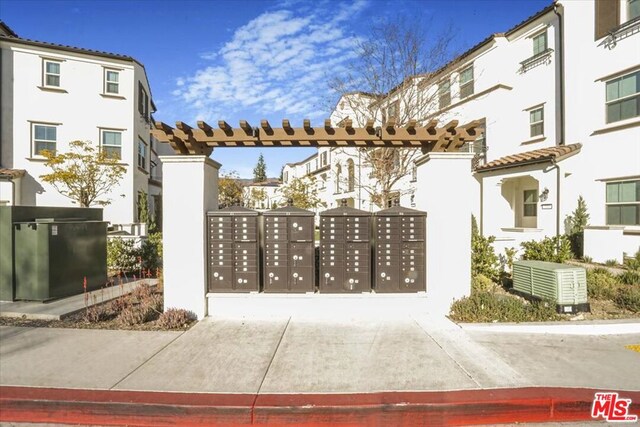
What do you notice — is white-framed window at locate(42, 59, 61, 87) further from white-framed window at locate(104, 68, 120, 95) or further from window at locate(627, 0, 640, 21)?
window at locate(627, 0, 640, 21)

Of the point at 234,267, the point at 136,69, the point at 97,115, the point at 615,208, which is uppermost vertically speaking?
the point at 136,69

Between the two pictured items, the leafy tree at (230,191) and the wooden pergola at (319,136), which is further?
the leafy tree at (230,191)

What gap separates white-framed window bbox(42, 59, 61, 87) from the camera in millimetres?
15016

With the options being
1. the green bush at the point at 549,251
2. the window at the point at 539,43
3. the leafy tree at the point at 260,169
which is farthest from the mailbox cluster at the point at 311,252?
the leafy tree at the point at 260,169

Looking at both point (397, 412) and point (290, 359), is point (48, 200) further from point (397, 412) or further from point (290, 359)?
point (397, 412)

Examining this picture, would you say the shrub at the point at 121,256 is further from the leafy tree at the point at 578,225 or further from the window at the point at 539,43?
the window at the point at 539,43

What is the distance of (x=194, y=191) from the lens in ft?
18.3

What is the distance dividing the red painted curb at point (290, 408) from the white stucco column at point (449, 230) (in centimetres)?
249

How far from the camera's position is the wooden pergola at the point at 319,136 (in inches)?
222

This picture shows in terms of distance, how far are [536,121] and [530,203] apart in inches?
138

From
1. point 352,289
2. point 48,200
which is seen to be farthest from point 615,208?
point 48,200

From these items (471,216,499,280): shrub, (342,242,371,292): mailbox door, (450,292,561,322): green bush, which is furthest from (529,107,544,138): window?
(342,242,371,292): mailbox door

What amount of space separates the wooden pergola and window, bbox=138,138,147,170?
13.8m

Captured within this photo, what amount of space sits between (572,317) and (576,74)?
430 inches
